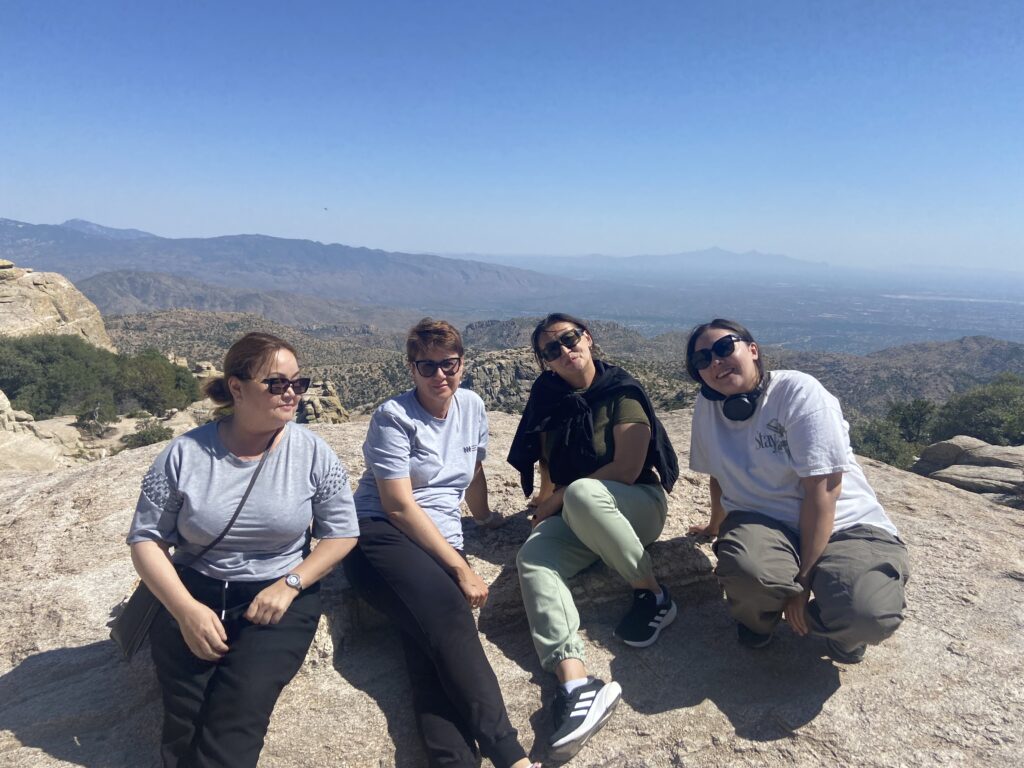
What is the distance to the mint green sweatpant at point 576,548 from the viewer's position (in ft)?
11.0

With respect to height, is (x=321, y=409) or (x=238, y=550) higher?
(x=238, y=550)

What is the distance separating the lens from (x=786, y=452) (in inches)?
136

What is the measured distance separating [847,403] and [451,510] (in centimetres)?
7251

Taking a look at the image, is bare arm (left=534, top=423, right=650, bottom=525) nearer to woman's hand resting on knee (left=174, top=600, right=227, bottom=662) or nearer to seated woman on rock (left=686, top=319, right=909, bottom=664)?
seated woman on rock (left=686, top=319, right=909, bottom=664)

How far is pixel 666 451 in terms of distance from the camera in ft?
13.4

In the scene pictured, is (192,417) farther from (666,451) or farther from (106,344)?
(666,451)

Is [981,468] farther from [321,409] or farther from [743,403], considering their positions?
[321,409]

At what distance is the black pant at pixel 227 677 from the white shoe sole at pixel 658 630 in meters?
1.97

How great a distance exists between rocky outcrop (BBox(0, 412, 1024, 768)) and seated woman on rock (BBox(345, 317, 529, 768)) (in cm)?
34

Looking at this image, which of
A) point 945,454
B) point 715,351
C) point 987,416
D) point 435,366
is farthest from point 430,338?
point 987,416

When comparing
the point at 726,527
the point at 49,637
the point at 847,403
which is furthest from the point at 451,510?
the point at 847,403

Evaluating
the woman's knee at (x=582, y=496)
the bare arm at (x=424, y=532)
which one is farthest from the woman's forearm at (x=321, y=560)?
the woman's knee at (x=582, y=496)

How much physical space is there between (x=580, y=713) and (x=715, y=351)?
220 centimetres

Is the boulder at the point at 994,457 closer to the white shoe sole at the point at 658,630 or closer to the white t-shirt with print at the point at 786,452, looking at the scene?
the white t-shirt with print at the point at 786,452
